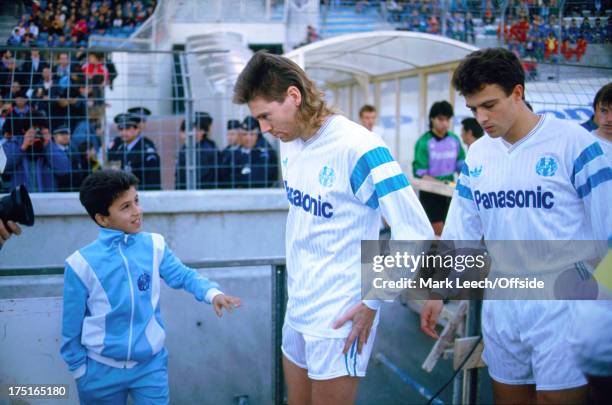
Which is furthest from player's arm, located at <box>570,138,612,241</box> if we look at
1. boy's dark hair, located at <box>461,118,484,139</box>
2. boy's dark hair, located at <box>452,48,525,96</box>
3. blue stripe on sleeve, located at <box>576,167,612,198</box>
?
boy's dark hair, located at <box>461,118,484,139</box>

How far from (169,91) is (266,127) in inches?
237

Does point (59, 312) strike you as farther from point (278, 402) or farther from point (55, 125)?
point (55, 125)

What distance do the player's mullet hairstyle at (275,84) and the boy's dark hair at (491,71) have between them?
66 cm

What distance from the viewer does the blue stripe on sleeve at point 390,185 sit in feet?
7.11

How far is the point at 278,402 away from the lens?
350 cm

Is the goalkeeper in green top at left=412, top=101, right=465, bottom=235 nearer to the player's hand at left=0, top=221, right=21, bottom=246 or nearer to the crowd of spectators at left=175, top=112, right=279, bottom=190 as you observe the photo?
the crowd of spectators at left=175, top=112, right=279, bottom=190

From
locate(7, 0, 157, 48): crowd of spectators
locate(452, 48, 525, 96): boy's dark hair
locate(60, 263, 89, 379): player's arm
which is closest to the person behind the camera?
locate(452, 48, 525, 96): boy's dark hair

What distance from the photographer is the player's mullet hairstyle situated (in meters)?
2.28

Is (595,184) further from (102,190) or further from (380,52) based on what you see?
(380,52)

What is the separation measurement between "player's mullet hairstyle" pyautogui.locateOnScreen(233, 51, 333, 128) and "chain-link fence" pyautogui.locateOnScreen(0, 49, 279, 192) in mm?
3134

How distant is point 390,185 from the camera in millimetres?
2172

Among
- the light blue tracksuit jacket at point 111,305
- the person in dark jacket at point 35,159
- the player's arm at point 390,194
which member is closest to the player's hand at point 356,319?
the player's arm at point 390,194

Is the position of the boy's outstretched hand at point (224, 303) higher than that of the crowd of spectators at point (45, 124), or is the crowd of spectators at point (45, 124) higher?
the crowd of spectators at point (45, 124)

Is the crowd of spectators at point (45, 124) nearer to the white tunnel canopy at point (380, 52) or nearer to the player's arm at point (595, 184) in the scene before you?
the white tunnel canopy at point (380, 52)
